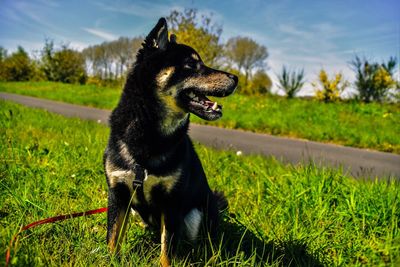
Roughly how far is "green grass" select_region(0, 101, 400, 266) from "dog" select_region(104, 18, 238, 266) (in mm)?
236

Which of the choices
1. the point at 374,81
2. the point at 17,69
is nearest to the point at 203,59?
the point at 374,81

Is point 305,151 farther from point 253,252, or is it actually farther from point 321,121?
point 253,252

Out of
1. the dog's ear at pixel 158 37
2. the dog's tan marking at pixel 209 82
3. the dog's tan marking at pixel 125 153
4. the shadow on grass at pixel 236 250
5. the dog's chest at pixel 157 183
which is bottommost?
the shadow on grass at pixel 236 250

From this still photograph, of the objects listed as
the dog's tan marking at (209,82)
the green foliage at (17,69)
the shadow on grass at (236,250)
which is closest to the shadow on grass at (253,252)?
the shadow on grass at (236,250)

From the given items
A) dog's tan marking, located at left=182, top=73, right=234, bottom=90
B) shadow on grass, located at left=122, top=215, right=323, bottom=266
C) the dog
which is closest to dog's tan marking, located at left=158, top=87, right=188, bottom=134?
the dog

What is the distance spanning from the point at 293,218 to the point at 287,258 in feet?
1.75

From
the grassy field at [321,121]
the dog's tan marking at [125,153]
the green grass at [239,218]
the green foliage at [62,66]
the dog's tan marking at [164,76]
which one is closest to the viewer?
the green grass at [239,218]

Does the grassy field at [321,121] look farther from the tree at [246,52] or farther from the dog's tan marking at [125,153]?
the tree at [246,52]

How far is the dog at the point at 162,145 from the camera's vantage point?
105 inches

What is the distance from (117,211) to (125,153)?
A: 44cm

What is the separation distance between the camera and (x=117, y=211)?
2688mm

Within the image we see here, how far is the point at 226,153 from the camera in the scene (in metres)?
5.85

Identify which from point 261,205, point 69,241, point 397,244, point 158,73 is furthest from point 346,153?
point 69,241

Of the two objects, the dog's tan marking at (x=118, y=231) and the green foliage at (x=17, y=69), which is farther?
the green foliage at (x=17, y=69)
